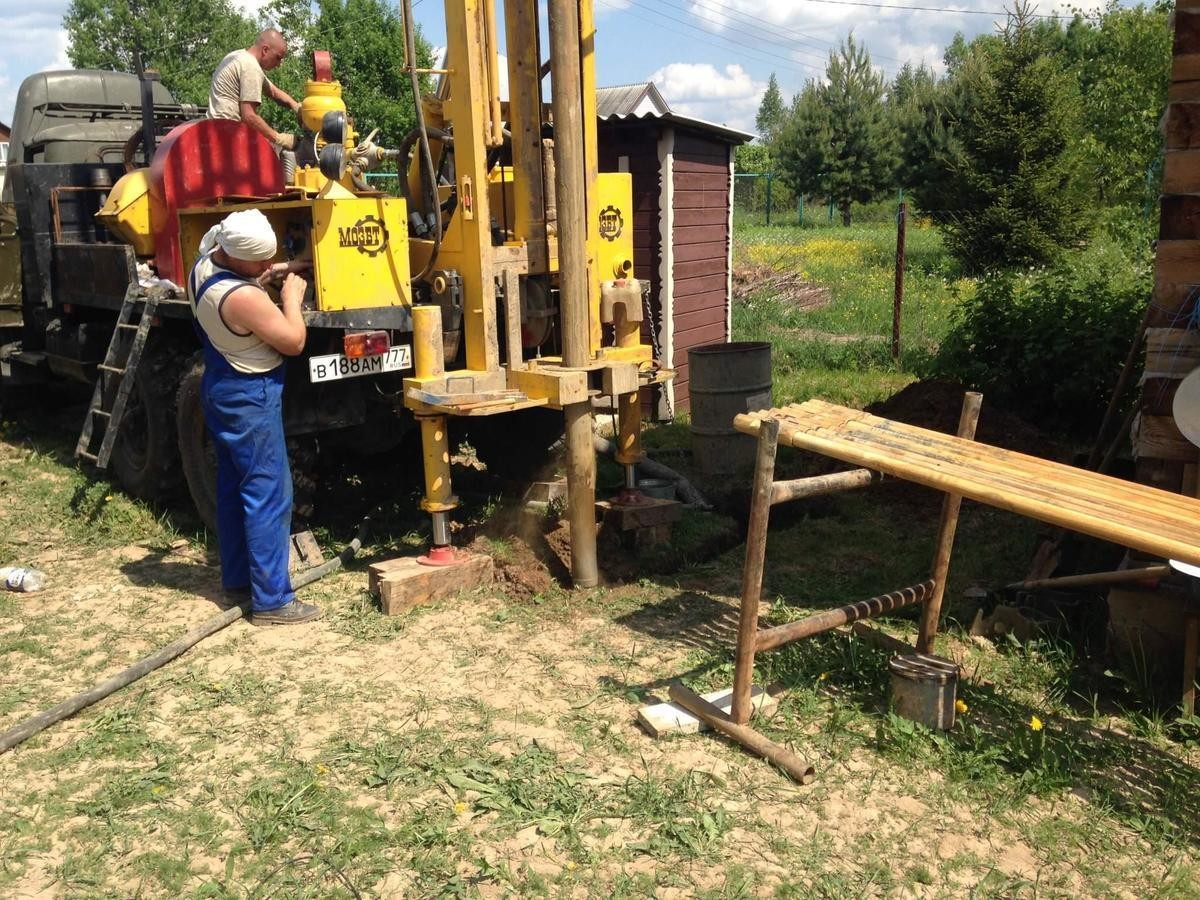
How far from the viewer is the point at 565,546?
567 centimetres

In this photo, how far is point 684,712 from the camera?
13.2 feet

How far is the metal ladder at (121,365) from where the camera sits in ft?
20.4

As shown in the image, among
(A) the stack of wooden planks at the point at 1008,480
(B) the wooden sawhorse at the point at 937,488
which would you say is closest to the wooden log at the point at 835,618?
(B) the wooden sawhorse at the point at 937,488

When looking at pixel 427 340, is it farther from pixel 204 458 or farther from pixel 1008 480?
pixel 1008 480

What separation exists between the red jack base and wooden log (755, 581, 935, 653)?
1873mm

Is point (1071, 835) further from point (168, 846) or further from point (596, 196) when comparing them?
point (596, 196)

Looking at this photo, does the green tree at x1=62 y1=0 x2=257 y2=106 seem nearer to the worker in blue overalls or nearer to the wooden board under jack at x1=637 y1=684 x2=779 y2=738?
the worker in blue overalls

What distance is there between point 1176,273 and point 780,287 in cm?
1219

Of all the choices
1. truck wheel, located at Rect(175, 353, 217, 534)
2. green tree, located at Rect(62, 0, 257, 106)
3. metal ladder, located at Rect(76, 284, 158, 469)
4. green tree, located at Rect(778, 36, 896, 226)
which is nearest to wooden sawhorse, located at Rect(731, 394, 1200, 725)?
truck wheel, located at Rect(175, 353, 217, 534)

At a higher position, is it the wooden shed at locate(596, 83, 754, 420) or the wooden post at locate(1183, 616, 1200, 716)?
the wooden shed at locate(596, 83, 754, 420)

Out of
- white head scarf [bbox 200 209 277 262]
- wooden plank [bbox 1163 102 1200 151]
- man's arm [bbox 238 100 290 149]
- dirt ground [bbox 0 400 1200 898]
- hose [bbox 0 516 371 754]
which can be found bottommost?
dirt ground [bbox 0 400 1200 898]

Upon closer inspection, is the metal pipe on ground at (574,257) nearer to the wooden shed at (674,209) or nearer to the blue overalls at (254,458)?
the blue overalls at (254,458)

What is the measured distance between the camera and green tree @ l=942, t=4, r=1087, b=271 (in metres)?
17.6

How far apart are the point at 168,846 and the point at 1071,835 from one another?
9.14 ft
